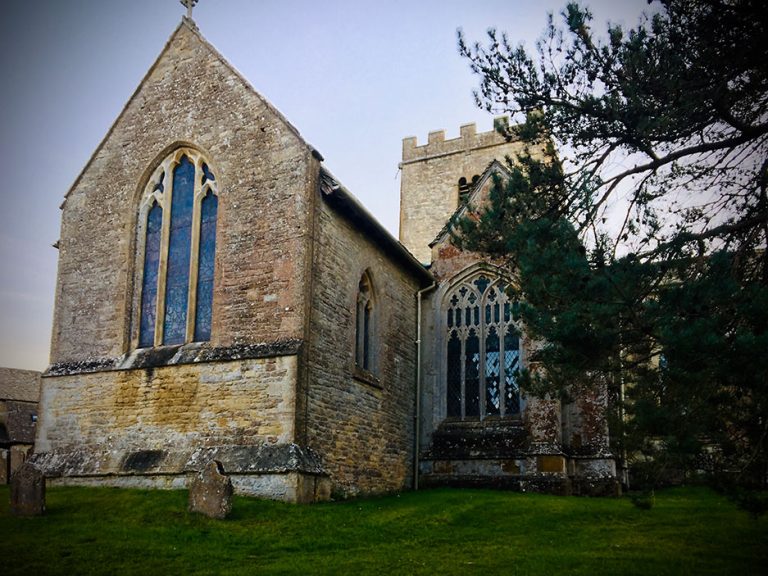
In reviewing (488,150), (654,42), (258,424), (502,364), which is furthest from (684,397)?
(488,150)

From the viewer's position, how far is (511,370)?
19.0m

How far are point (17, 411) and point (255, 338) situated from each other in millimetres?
31621

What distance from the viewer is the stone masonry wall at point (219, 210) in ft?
48.3

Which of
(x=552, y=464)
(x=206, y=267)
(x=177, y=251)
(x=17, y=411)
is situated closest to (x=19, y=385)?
(x=17, y=411)

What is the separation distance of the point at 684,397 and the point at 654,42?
4498 millimetres

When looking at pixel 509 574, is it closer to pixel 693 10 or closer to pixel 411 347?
pixel 693 10

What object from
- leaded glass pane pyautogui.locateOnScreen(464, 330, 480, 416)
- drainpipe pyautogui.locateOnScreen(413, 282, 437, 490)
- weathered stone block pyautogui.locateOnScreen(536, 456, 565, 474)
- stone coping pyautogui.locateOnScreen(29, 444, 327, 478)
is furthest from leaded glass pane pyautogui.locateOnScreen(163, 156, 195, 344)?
weathered stone block pyautogui.locateOnScreen(536, 456, 565, 474)

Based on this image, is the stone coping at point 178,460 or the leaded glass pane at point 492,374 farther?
the leaded glass pane at point 492,374

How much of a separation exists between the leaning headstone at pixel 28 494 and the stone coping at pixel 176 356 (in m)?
3.74

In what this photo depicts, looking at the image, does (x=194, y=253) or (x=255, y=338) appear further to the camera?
(x=194, y=253)

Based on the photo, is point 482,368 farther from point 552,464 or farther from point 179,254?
point 179,254

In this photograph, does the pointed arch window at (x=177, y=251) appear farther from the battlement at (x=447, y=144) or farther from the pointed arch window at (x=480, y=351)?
the battlement at (x=447, y=144)

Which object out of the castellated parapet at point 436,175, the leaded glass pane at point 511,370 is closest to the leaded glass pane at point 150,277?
the leaded glass pane at point 511,370

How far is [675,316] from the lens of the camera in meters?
8.22
